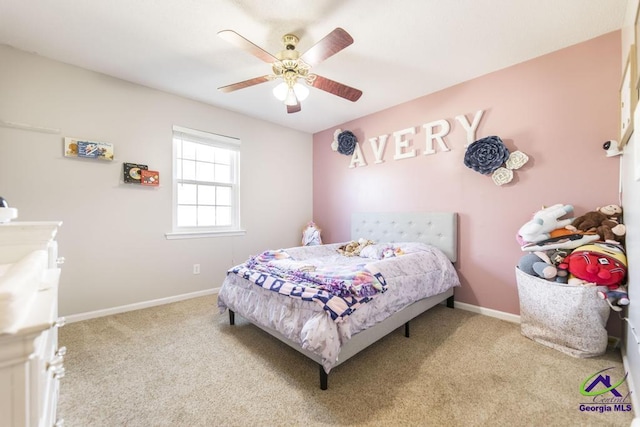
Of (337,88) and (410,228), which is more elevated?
(337,88)

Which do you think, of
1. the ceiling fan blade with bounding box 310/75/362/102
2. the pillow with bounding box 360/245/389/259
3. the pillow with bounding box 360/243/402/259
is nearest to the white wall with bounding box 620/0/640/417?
the pillow with bounding box 360/243/402/259

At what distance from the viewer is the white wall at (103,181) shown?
2330mm

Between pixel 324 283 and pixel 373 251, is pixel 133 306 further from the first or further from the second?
pixel 373 251

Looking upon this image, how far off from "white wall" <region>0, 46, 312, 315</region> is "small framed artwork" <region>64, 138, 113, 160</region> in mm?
63

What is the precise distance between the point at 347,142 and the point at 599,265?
296 cm

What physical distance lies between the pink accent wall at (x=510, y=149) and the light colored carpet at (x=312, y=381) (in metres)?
0.83

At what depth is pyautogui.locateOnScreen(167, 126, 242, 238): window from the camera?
3.26m

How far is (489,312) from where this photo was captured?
2.71 metres

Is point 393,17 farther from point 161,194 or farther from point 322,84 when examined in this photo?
point 161,194

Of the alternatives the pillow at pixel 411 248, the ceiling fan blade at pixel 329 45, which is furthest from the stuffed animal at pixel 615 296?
the ceiling fan blade at pixel 329 45

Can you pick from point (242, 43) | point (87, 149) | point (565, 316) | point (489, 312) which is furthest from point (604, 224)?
point (87, 149)

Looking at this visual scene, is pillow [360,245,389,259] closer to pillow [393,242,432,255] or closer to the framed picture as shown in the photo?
pillow [393,242,432,255]

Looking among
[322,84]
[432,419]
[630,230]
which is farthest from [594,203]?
[322,84]

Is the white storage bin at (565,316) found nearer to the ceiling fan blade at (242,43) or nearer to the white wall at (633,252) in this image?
the white wall at (633,252)
